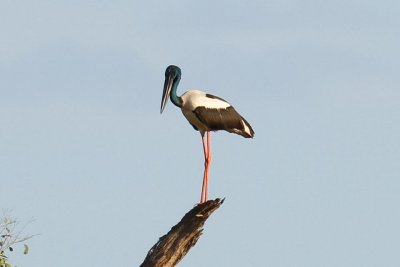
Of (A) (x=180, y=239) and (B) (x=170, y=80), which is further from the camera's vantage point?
(B) (x=170, y=80)

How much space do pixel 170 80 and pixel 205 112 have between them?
44.5 inches

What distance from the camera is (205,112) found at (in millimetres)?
21797

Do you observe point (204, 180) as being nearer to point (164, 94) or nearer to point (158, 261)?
point (164, 94)

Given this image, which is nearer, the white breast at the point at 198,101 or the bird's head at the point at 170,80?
the white breast at the point at 198,101

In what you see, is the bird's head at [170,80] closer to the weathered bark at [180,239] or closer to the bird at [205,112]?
the bird at [205,112]

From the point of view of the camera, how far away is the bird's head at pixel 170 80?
22281 millimetres

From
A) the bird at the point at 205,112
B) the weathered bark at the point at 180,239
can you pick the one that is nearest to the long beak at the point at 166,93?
the bird at the point at 205,112

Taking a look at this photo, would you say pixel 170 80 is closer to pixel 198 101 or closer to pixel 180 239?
pixel 198 101

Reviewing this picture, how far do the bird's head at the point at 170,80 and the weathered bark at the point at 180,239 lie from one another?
4.78 meters

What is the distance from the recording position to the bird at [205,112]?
2186 cm

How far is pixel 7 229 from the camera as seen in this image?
1831 cm

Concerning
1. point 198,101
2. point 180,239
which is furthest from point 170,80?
point 180,239

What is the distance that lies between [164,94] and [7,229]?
515 cm

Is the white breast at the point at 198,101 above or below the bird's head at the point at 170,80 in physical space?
below
